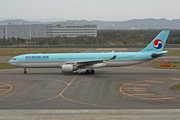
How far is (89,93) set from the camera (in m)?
26.8

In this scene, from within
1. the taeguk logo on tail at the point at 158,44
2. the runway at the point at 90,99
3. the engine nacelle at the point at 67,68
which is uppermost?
the taeguk logo on tail at the point at 158,44

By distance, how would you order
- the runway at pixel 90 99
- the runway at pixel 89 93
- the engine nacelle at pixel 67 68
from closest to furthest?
1. the runway at pixel 90 99
2. the runway at pixel 89 93
3. the engine nacelle at pixel 67 68

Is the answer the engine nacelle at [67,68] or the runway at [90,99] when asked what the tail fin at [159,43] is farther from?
the engine nacelle at [67,68]

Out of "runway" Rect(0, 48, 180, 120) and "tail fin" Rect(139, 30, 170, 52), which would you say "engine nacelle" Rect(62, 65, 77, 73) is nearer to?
"runway" Rect(0, 48, 180, 120)

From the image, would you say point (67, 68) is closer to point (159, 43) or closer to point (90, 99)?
point (90, 99)

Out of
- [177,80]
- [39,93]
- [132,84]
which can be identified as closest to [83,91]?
[39,93]

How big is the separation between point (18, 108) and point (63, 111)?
15.6 feet

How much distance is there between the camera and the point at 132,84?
3145 cm

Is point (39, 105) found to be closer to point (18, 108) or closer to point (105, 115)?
point (18, 108)

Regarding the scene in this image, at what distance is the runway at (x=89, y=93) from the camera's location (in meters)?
22.0

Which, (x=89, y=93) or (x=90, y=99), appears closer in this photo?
(x=90, y=99)

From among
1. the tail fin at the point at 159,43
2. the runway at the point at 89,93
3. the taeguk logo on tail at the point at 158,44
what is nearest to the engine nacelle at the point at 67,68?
the runway at the point at 89,93

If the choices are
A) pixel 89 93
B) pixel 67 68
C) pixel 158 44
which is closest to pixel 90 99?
pixel 89 93

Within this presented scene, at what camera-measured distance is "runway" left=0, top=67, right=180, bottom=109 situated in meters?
22.0
